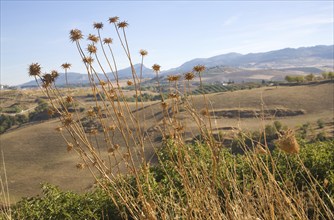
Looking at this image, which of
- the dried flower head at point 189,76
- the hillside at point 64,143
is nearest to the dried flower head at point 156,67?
the dried flower head at point 189,76

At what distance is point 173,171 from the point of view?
4992mm

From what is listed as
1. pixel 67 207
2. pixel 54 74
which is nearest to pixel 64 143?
pixel 67 207

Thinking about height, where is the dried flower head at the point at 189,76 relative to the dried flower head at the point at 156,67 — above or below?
below

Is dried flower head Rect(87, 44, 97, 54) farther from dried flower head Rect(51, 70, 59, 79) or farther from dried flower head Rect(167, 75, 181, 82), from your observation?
dried flower head Rect(167, 75, 181, 82)

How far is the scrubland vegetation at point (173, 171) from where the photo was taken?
2.07 meters

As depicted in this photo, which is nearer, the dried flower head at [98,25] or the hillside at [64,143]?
the dried flower head at [98,25]

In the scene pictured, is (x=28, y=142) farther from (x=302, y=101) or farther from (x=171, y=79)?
(x=171, y=79)

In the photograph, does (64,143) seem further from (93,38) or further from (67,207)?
(93,38)

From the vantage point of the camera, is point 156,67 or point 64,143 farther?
point 64,143

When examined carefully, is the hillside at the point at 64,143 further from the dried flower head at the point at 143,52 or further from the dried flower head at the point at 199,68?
the dried flower head at the point at 199,68

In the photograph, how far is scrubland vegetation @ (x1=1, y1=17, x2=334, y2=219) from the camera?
207 cm

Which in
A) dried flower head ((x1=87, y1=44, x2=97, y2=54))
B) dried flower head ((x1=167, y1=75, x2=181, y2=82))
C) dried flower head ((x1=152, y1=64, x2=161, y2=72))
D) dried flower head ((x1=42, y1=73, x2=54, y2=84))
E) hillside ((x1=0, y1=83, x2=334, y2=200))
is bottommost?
hillside ((x1=0, y1=83, x2=334, y2=200))

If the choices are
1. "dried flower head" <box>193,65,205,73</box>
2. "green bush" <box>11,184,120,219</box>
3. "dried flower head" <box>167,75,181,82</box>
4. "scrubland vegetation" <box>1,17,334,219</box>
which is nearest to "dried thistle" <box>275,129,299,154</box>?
"scrubland vegetation" <box>1,17,334,219</box>

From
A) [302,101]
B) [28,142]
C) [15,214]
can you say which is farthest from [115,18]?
[302,101]
